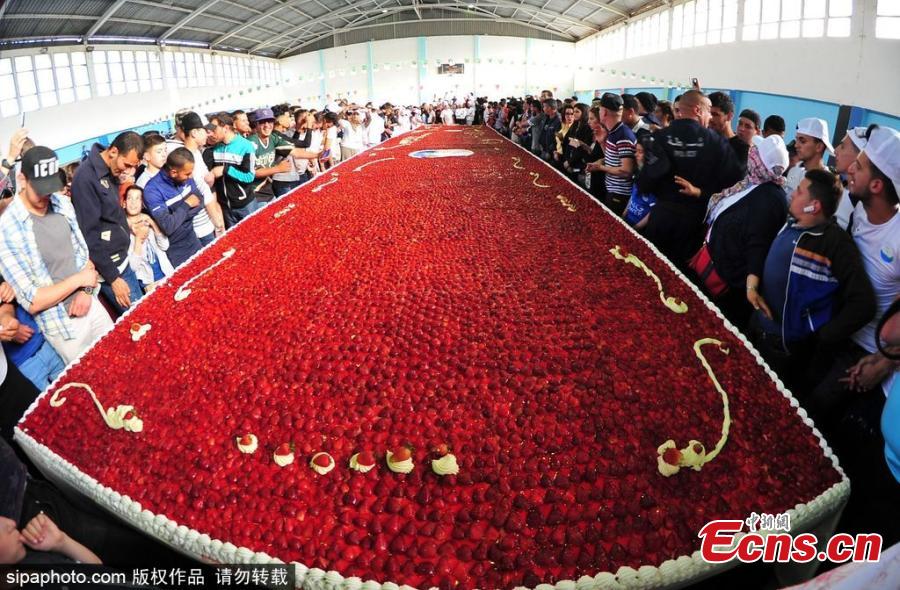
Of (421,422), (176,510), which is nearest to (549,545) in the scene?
(421,422)

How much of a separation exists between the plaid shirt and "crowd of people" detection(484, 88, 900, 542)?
8.20 ft

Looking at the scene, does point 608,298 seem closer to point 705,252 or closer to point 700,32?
point 705,252

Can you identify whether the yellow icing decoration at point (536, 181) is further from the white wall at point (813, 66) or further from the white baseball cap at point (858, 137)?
the white wall at point (813, 66)

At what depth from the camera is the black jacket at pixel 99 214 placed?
212 centimetres

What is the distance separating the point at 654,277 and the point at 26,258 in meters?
2.35

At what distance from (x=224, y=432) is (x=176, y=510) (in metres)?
0.23

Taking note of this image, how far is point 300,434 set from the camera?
1324 millimetres

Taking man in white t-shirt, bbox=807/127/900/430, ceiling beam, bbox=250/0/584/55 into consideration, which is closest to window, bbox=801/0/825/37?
man in white t-shirt, bbox=807/127/900/430

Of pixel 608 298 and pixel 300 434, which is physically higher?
pixel 608 298

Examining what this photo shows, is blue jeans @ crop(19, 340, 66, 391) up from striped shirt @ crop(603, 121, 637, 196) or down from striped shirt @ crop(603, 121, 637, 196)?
down

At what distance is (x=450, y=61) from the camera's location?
22859 millimetres

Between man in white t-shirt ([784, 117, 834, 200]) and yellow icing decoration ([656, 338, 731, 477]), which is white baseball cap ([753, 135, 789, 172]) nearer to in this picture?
man in white t-shirt ([784, 117, 834, 200])

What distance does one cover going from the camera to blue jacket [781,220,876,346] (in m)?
1.42

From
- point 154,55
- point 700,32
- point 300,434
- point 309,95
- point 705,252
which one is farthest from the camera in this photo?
point 309,95
